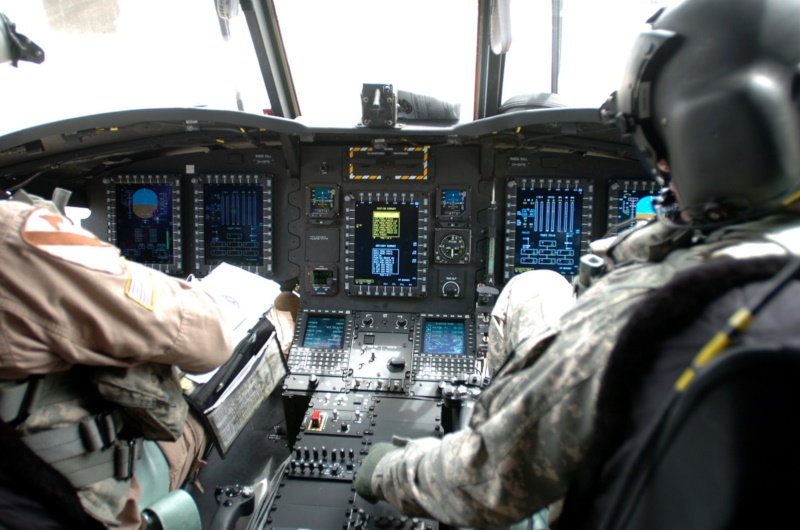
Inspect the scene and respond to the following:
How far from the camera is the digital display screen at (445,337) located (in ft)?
9.30

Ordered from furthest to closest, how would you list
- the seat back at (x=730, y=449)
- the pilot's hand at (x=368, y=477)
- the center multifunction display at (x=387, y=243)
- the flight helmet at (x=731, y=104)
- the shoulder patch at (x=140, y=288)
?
the center multifunction display at (x=387, y=243) → the pilot's hand at (x=368, y=477) → the shoulder patch at (x=140, y=288) → the flight helmet at (x=731, y=104) → the seat back at (x=730, y=449)

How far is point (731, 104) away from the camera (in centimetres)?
71

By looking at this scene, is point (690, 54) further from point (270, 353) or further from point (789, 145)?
point (270, 353)

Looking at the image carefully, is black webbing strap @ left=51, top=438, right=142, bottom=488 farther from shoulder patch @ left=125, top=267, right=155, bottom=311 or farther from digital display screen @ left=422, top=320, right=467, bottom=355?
digital display screen @ left=422, top=320, right=467, bottom=355

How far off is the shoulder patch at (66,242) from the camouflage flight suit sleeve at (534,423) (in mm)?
801

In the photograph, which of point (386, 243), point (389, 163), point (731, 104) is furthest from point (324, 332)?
point (731, 104)

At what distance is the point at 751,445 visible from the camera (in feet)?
1.56

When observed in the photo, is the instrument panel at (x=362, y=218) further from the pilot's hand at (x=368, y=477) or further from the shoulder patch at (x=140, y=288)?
the shoulder patch at (x=140, y=288)

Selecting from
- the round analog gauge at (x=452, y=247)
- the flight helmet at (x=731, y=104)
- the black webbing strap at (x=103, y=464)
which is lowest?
the black webbing strap at (x=103, y=464)

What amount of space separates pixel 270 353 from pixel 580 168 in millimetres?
1954

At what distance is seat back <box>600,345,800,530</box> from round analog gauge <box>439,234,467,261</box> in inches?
95.5

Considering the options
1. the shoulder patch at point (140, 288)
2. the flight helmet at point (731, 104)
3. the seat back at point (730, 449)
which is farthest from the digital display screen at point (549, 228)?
the seat back at point (730, 449)

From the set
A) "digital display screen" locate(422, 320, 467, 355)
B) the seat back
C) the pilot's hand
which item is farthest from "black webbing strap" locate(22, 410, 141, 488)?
"digital display screen" locate(422, 320, 467, 355)

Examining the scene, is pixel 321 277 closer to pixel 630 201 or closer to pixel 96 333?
pixel 630 201
